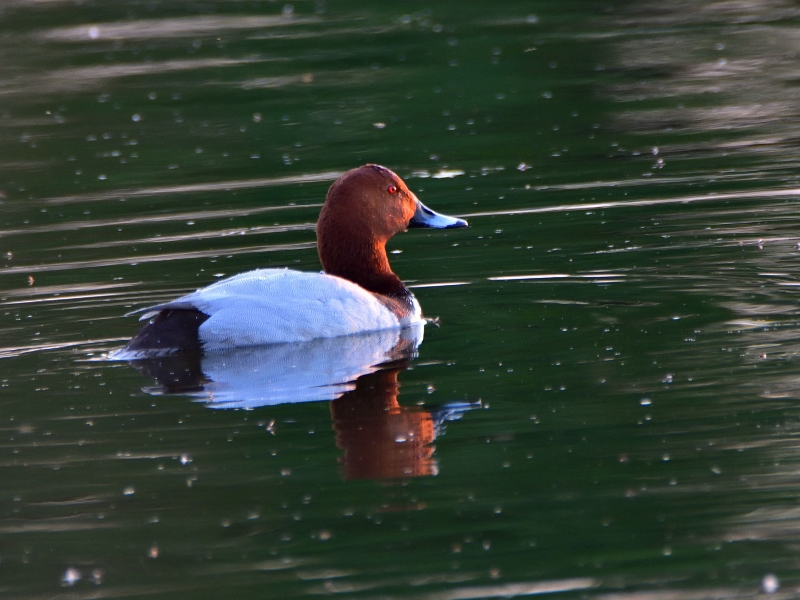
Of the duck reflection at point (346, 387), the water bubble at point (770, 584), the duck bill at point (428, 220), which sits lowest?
the duck reflection at point (346, 387)

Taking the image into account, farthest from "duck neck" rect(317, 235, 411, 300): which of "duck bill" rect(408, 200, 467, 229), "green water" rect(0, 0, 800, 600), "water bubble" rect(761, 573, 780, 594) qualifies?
"water bubble" rect(761, 573, 780, 594)

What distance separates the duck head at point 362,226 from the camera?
8.73 meters

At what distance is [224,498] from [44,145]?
384 inches

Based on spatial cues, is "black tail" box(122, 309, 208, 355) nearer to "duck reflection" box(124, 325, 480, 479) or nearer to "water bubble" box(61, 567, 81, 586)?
"duck reflection" box(124, 325, 480, 479)

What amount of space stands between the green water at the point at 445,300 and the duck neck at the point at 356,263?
0.34 meters

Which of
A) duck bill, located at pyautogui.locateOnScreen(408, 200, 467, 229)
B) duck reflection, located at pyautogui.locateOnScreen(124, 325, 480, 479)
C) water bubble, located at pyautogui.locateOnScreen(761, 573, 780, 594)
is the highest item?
duck bill, located at pyautogui.locateOnScreen(408, 200, 467, 229)

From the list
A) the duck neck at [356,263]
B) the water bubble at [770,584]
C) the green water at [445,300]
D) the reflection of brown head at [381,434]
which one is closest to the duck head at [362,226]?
the duck neck at [356,263]

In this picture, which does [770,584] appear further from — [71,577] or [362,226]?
[362,226]

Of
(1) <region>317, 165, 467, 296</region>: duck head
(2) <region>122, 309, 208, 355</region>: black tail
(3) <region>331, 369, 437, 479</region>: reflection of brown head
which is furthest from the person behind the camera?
(1) <region>317, 165, 467, 296</region>: duck head

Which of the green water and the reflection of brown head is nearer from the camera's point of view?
the green water

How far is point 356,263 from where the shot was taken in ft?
29.0

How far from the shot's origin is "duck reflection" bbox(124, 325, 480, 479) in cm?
584

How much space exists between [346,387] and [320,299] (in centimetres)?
116

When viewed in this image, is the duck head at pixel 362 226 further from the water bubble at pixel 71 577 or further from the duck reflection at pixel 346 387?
the water bubble at pixel 71 577
